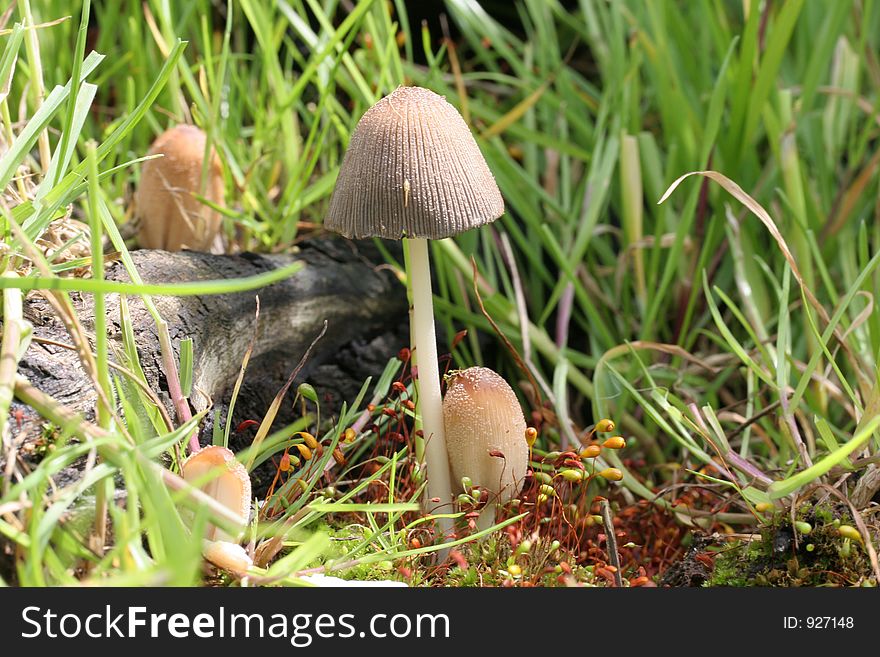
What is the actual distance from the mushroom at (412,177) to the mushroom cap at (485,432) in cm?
23

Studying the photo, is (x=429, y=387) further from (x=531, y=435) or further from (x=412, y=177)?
(x=412, y=177)

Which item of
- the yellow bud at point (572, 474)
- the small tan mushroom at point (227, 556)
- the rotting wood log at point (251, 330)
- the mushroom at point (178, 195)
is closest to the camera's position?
the small tan mushroom at point (227, 556)

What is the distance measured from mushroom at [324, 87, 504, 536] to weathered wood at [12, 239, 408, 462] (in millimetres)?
→ 330

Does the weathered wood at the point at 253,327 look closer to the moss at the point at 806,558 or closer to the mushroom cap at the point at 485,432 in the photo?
the mushroom cap at the point at 485,432

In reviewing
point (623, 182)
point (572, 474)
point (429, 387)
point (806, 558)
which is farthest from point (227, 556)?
point (623, 182)

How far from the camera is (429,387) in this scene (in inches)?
45.1

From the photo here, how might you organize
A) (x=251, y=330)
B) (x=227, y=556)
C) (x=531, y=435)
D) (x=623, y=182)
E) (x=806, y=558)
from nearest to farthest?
(x=227, y=556) < (x=806, y=558) < (x=531, y=435) < (x=251, y=330) < (x=623, y=182)

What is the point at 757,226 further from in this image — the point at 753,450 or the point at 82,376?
the point at 82,376

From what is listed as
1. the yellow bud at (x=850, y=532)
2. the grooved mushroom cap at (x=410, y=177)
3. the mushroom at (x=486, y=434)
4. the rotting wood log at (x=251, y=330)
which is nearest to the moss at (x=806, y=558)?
the yellow bud at (x=850, y=532)

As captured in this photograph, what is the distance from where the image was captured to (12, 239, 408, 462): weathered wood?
1047 mm

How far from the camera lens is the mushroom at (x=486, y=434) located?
113 cm

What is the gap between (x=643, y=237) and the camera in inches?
73.2

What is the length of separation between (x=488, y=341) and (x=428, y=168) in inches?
30.1
